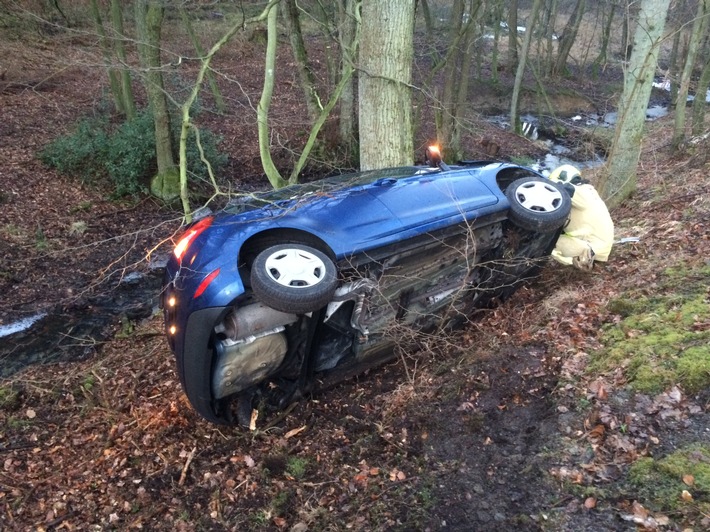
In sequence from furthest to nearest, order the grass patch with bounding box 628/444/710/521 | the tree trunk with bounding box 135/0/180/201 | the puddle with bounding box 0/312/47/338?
the tree trunk with bounding box 135/0/180/201, the puddle with bounding box 0/312/47/338, the grass patch with bounding box 628/444/710/521

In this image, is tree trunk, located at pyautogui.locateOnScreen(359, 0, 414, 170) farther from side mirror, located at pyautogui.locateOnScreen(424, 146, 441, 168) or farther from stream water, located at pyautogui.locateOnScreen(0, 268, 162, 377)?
stream water, located at pyautogui.locateOnScreen(0, 268, 162, 377)

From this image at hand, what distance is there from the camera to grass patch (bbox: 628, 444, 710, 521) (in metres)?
2.72

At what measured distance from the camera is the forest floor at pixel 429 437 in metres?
3.09

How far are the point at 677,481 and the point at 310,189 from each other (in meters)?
3.53

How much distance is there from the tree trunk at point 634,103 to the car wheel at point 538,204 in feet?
11.1

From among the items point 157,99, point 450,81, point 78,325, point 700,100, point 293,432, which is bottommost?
point 78,325

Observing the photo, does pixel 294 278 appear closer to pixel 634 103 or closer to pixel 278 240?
pixel 278 240

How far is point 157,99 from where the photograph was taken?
33.7 ft

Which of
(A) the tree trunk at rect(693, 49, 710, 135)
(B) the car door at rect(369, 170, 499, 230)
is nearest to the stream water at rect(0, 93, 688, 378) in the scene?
(B) the car door at rect(369, 170, 499, 230)

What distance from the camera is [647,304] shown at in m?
4.53

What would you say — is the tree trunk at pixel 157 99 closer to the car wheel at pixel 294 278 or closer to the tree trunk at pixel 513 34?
the car wheel at pixel 294 278

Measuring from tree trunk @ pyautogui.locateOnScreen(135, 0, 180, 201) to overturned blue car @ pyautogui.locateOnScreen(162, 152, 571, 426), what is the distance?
6.11m

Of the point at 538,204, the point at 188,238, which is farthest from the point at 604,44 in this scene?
the point at 188,238

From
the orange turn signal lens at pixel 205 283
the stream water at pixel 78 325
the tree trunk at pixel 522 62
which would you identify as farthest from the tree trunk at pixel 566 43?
the orange turn signal lens at pixel 205 283
